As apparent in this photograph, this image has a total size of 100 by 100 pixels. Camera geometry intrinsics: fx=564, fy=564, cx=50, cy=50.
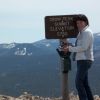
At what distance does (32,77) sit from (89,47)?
589ft

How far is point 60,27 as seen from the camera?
13.9 meters

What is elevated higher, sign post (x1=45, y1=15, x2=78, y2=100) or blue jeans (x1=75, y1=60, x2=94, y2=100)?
sign post (x1=45, y1=15, x2=78, y2=100)

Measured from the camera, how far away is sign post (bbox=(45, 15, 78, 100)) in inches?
542

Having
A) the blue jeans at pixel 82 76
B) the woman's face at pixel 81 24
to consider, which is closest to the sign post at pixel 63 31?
the woman's face at pixel 81 24

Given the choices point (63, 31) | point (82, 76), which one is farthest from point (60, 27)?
point (82, 76)

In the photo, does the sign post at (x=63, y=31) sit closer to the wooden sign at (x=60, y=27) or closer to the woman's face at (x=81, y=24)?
the wooden sign at (x=60, y=27)

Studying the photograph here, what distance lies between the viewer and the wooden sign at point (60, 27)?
45.1 ft

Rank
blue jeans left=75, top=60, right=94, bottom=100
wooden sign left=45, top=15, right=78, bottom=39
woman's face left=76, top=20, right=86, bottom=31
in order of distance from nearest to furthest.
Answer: blue jeans left=75, top=60, right=94, bottom=100 → woman's face left=76, top=20, right=86, bottom=31 → wooden sign left=45, top=15, right=78, bottom=39

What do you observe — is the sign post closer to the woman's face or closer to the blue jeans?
the woman's face

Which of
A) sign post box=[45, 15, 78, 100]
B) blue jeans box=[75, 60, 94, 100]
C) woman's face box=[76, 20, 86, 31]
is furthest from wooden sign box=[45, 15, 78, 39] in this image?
blue jeans box=[75, 60, 94, 100]

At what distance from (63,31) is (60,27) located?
0.44ft

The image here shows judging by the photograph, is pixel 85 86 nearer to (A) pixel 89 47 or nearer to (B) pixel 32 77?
(A) pixel 89 47

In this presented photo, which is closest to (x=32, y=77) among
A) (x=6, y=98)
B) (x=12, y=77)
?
(x=12, y=77)

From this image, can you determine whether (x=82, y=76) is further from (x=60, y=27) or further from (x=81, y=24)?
(x=60, y=27)
